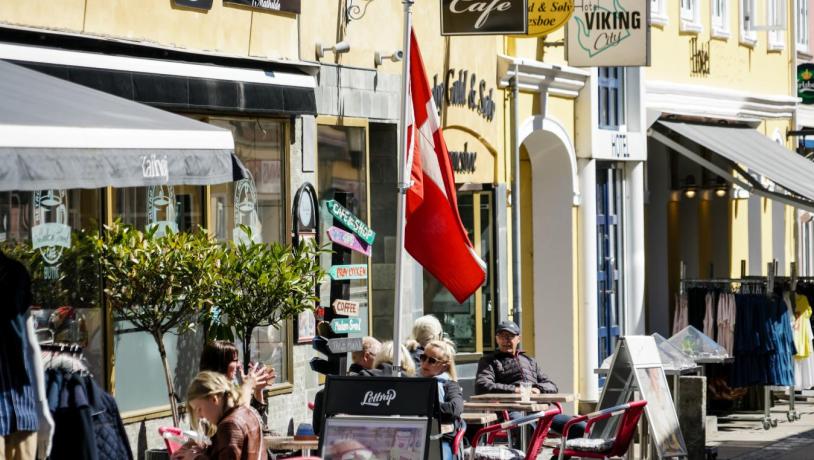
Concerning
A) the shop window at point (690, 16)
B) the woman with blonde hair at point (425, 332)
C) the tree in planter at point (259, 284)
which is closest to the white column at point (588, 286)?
the shop window at point (690, 16)

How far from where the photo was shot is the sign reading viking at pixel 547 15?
1812cm

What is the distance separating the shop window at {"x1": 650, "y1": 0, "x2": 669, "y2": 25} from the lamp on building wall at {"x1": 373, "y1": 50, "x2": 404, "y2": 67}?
816 cm

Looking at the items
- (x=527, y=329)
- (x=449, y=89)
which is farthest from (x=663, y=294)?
(x=449, y=89)

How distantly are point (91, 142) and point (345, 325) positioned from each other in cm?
592

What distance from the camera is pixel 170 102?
12.8 m

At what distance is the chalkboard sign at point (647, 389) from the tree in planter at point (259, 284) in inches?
123

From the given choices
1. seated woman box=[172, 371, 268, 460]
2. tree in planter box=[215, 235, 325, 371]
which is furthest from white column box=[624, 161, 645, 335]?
seated woman box=[172, 371, 268, 460]

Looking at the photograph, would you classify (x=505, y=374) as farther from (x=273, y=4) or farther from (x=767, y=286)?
(x=767, y=286)

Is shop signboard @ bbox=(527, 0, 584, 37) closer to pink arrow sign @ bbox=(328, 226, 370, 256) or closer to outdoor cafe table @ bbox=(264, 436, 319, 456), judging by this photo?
pink arrow sign @ bbox=(328, 226, 370, 256)

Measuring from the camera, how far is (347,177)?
15922 millimetres

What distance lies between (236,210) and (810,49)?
2040cm

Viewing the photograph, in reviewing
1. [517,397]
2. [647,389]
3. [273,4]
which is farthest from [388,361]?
[273,4]

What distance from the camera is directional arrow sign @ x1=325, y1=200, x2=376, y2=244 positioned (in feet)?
46.7

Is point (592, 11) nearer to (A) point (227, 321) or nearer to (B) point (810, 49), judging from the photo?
(A) point (227, 321)
